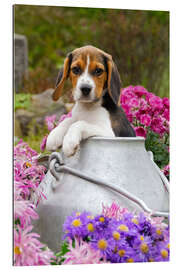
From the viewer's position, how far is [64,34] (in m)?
6.07

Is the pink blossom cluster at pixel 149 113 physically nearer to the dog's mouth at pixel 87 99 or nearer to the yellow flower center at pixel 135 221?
the dog's mouth at pixel 87 99

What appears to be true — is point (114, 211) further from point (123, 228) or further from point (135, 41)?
point (135, 41)

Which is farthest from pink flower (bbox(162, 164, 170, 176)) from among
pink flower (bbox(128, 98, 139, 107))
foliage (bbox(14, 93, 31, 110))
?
foliage (bbox(14, 93, 31, 110))

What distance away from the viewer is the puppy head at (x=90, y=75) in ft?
8.52

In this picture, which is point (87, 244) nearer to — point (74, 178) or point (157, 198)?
point (74, 178)

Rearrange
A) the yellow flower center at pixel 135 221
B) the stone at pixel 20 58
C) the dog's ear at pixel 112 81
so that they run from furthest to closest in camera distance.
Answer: the stone at pixel 20 58, the dog's ear at pixel 112 81, the yellow flower center at pixel 135 221

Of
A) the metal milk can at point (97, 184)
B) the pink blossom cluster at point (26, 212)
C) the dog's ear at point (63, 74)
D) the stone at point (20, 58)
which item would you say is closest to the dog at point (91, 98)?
the dog's ear at point (63, 74)

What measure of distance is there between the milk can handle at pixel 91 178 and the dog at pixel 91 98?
0.42 ft

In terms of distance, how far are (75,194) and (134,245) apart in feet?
1.42

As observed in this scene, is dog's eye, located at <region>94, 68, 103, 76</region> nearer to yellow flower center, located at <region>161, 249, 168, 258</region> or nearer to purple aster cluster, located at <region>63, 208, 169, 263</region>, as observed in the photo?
purple aster cluster, located at <region>63, 208, 169, 263</region>

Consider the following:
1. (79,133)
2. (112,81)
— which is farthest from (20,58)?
(79,133)

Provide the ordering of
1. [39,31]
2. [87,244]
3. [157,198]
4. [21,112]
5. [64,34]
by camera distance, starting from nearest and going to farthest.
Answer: [87,244], [157,198], [21,112], [64,34], [39,31]

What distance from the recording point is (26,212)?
7.89ft
